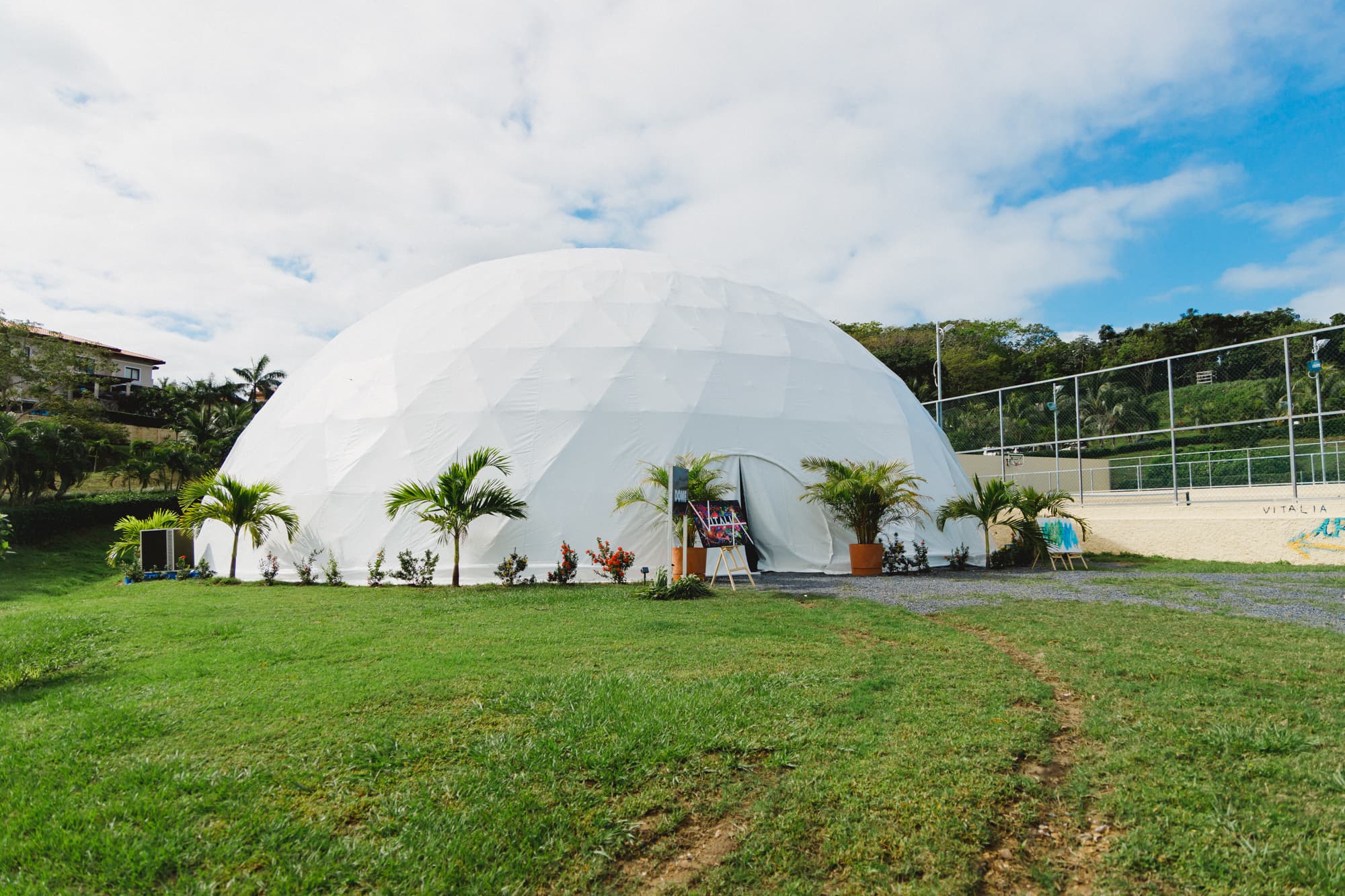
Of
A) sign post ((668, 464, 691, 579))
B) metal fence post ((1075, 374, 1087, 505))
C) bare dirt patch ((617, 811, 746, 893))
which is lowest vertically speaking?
bare dirt patch ((617, 811, 746, 893))

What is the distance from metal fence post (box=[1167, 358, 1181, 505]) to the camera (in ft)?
55.5

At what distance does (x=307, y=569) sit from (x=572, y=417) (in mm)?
5149

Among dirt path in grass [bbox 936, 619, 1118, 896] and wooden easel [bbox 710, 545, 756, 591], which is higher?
wooden easel [bbox 710, 545, 756, 591]

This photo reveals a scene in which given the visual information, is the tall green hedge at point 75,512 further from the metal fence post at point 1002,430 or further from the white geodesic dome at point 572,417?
the metal fence post at point 1002,430

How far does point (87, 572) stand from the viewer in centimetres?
1647

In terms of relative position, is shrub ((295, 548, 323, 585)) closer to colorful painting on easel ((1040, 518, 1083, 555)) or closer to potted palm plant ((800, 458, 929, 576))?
potted palm plant ((800, 458, 929, 576))

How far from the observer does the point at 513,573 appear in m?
11.3

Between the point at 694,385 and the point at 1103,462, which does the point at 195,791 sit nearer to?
the point at 694,385

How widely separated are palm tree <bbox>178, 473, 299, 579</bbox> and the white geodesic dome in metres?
0.29

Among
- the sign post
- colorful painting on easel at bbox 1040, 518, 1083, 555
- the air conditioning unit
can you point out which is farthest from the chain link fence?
→ the air conditioning unit

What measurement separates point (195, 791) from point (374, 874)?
1.22 m

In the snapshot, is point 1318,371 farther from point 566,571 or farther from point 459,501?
point 459,501

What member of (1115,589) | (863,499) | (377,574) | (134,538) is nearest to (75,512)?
(134,538)

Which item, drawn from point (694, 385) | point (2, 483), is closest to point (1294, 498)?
point (694, 385)
